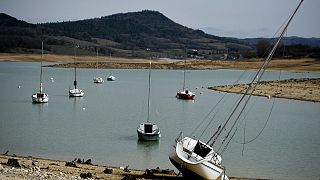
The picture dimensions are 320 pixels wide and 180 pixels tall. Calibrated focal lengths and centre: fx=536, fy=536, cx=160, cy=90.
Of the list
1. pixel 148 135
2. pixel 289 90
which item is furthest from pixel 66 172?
pixel 289 90

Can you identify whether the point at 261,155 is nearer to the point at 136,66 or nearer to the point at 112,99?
the point at 112,99

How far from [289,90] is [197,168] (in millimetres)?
58463

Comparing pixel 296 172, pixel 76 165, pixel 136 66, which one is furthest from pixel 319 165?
pixel 136 66

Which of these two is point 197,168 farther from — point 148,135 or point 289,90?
point 289,90

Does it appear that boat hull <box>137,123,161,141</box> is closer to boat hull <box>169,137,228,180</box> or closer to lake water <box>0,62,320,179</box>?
lake water <box>0,62,320,179</box>

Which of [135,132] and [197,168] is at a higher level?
[197,168]

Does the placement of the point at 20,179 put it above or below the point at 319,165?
above

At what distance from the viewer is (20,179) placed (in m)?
15.8

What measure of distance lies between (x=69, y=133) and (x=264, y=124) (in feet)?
55.0

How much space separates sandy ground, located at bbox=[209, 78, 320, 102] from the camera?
6756 cm

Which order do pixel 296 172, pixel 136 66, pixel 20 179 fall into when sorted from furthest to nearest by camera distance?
pixel 136 66 < pixel 296 172 < pixel 20 179

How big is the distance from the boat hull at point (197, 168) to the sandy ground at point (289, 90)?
47.3 meters

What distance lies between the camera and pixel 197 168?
18.7 metres

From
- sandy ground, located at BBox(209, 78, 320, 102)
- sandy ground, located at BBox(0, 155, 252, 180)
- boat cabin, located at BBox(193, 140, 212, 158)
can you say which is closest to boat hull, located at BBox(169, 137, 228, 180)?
boat cabin, located at BBox(193, 140, 212, 158)
